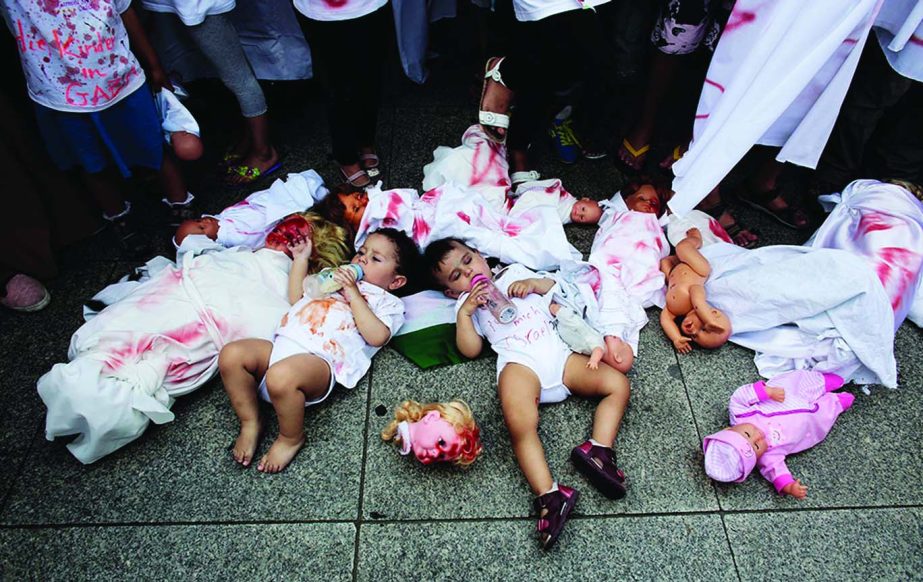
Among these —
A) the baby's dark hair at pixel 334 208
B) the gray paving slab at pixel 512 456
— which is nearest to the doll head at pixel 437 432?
the gray paving slab at pixel 512 456

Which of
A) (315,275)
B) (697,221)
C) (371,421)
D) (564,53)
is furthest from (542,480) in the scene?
(564,53)

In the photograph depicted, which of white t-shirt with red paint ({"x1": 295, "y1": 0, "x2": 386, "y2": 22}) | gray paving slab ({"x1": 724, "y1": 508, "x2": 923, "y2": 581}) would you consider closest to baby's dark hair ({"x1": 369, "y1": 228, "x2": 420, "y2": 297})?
white t-shirt with red paint ({"x1": 295, "y1": 0, "x2": 386, "y2": 22})

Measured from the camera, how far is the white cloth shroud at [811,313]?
238cm

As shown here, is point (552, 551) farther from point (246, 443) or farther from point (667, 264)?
point (667, 264)

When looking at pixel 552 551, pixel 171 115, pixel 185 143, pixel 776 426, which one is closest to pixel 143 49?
pixel 171 115

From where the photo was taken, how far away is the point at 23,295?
8.79ft

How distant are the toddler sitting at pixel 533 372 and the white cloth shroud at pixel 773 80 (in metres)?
0.83

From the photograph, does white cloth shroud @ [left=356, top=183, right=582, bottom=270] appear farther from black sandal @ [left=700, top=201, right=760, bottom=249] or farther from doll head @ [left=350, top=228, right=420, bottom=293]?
black sandal @ [left=700, top=201, right=760, bottom=249]

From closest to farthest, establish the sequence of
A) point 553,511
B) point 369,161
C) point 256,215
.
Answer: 1. point 553,511
2. point 256,215
3. point 369,161

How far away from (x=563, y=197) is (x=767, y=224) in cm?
111

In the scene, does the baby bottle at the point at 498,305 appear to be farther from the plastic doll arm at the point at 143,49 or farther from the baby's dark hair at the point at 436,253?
the plastic doll arm at the point at 143,49

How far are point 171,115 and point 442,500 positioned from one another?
2.08 metres

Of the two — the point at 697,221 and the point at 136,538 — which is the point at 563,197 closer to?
the point at 697,221

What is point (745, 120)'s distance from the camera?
2.47 meters
